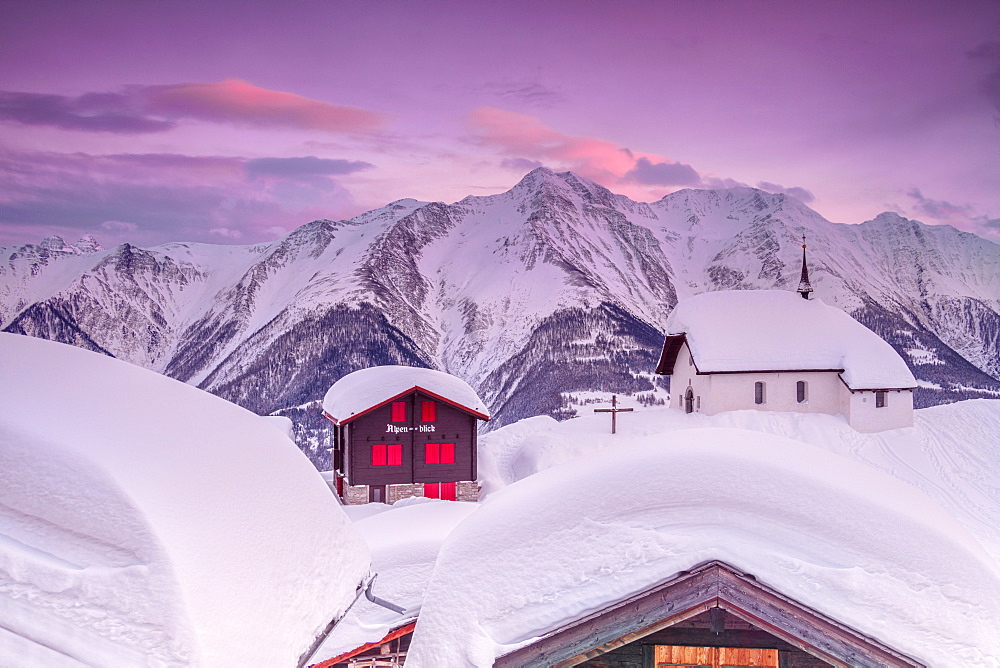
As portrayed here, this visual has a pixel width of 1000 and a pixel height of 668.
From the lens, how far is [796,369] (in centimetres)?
3622

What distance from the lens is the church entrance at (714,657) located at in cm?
595

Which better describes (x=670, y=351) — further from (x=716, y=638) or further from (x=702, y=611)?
(x=702, y=611)

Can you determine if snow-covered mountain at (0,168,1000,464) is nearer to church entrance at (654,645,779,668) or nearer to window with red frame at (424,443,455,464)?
window with red frame at (424,443,455,464)

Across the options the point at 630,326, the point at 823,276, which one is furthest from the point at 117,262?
the point at 823,276

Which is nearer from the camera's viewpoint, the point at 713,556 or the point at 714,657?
the point at 713,556

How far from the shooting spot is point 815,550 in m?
5.73

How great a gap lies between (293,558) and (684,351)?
36.9 meters

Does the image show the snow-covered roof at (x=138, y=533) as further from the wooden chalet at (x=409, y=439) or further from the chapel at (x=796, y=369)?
the chapel at (x=796, y=369)

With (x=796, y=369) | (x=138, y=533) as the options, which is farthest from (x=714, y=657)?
(x=796, y=369)

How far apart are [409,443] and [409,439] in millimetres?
162

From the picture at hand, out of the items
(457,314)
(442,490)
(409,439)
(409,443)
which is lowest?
(442,490)

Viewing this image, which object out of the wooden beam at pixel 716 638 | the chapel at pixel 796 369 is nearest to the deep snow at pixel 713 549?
the wooden beam at pixel 716 638

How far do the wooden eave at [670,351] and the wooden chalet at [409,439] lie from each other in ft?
52.6

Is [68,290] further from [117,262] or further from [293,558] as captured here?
[293,558]
